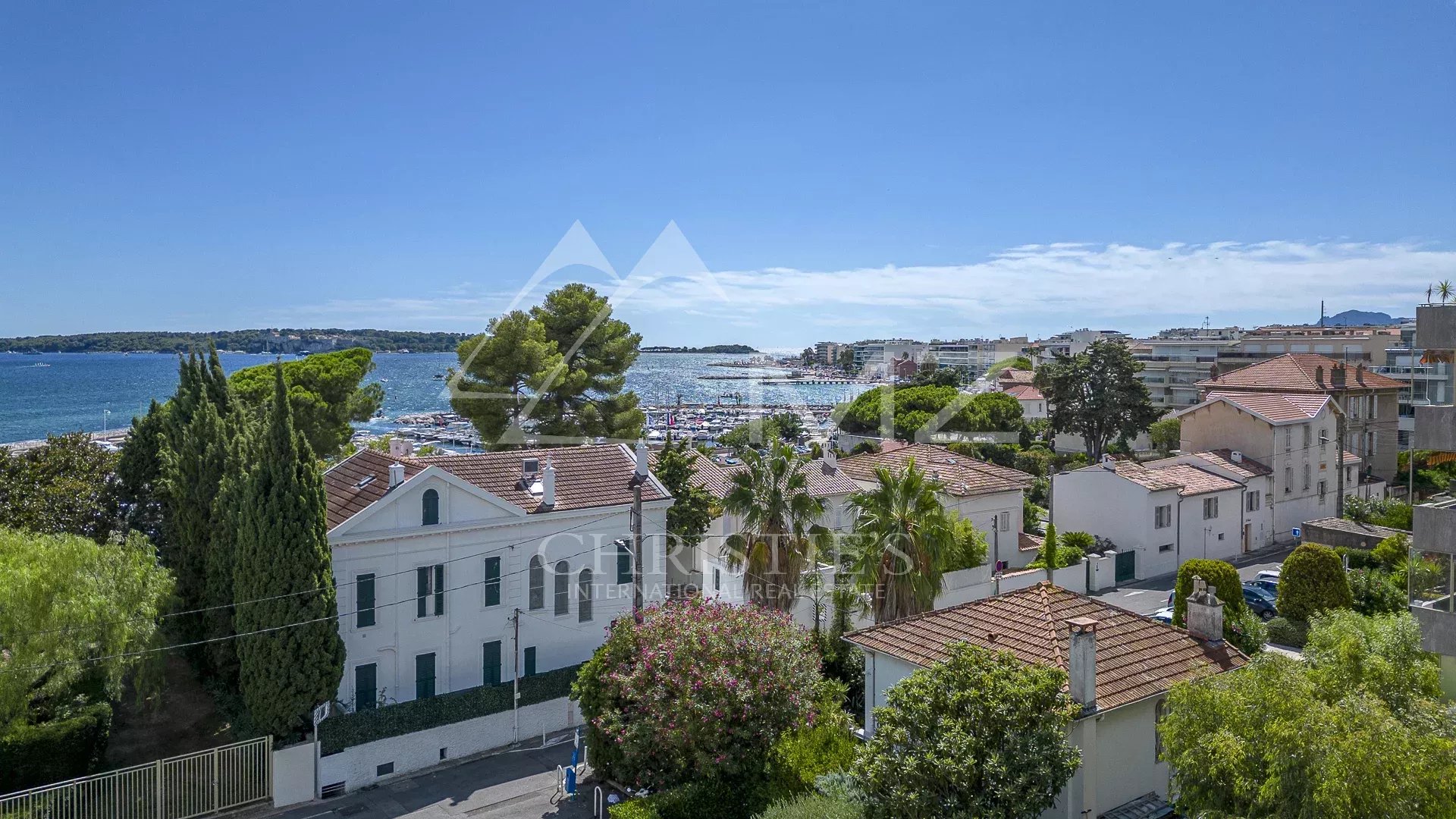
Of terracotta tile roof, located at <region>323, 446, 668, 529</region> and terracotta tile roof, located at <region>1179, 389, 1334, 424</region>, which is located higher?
terracotta tile roof, located at <region>1179, 389, 1334, 424</region>

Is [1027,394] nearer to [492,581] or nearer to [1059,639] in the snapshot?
[492,581]

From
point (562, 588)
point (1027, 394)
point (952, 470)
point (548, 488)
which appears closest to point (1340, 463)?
point (952, 470)

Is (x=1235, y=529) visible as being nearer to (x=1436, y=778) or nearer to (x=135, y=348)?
(x=1436, y=778)

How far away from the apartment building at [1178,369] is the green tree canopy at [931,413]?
54.6ft

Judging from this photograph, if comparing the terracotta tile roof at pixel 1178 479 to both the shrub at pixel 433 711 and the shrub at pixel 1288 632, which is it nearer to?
the shrub at pixel 1288 632

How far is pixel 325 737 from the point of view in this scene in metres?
22.9

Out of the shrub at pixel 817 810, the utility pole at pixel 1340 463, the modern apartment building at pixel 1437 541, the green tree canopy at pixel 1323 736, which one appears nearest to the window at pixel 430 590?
the shrub at pixel 817 810

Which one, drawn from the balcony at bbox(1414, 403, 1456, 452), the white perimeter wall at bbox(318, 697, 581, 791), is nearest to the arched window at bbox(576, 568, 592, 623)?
the white perimeter wall at bbox(318, 697, 581, 791)

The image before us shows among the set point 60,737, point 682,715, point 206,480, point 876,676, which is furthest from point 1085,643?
point 206,480

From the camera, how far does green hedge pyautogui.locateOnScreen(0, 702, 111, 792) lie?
1930 cm

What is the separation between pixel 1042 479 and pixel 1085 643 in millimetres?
46780

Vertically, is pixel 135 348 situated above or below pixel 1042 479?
above

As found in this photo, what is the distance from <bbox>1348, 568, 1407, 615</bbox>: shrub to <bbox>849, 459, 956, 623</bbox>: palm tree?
16.9 meters

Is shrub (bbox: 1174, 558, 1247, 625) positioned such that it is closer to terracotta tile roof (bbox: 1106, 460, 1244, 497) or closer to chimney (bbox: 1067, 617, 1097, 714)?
terracotta tile roof (bbox: 1106, 460, 1244, 497)
